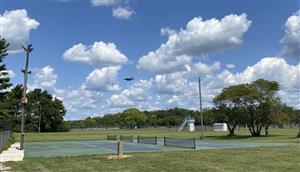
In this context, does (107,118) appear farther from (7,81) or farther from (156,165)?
(156,165)

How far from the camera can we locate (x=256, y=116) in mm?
49938

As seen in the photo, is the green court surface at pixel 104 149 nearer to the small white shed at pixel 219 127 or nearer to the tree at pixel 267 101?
the tree at pixel 267 101

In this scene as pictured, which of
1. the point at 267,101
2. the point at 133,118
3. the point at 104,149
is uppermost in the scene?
the point at 133,118

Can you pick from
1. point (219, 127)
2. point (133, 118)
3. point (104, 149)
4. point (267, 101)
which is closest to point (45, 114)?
point (133, 118)

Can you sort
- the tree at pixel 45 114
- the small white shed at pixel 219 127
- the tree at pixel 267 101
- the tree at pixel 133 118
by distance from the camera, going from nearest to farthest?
the tree at pixel 267 101 → the small white shed at pixel 219 127 → the tree at pixel 45 114 → the tree at pixel 133 118

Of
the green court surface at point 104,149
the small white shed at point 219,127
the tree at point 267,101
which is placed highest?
the tree at point 267,101

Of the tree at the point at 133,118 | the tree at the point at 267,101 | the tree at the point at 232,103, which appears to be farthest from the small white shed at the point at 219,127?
the tree at the point at 133,118

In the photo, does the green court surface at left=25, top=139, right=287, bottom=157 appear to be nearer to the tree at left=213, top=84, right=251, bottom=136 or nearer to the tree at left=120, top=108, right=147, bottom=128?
the tree at left=213, top=84, right=251, bottom=136

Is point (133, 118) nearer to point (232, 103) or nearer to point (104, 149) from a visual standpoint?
point (232, 103)

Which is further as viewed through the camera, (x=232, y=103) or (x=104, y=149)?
(x=232, y=103)

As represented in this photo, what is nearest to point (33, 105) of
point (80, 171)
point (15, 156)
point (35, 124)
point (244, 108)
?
point (35, 124)

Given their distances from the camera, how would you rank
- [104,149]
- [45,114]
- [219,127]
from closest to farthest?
1. [104,149]
2. [219,127]
3. [45,114]

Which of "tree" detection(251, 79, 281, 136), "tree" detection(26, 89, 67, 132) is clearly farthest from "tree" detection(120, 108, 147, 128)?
"tree" detection(251, 79, 281, 136)

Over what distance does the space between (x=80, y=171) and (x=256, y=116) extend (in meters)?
36.9
